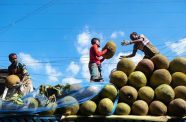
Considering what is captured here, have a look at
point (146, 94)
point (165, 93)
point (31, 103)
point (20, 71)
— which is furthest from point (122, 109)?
point (20, 71)

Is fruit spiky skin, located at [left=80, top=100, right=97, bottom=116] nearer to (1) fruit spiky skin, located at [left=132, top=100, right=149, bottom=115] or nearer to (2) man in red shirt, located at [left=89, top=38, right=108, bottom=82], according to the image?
(1) fruit spiky skin, located at [left=132, top=100, right=149, bottom=115]

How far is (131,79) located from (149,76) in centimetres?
53

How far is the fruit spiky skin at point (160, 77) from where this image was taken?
853 centimetres

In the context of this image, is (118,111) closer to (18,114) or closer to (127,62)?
(127,62)

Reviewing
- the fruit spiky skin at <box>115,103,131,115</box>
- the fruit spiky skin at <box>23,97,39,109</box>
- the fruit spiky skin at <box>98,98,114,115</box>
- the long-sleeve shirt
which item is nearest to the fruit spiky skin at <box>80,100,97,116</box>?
the fruit spiky skin at <box>98,98,114,115</box>

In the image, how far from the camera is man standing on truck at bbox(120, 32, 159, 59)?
988 cm

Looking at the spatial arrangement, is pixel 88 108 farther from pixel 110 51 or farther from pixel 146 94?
pixel 110 51

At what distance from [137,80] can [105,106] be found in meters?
1.03

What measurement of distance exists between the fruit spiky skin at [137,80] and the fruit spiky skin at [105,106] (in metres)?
0.74

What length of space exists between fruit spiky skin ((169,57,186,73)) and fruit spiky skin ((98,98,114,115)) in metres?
1.85

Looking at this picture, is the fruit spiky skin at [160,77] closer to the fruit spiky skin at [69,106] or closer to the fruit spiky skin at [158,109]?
the fruit spiky skin at [158,109]

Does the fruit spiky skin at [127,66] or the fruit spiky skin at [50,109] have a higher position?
the fruit spiky skin at [127,66]

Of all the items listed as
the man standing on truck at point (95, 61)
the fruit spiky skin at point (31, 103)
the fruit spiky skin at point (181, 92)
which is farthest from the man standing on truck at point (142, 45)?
the fruit spiky skin at point (31, 103)

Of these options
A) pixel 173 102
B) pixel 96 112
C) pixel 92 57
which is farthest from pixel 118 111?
pixel 92 57
